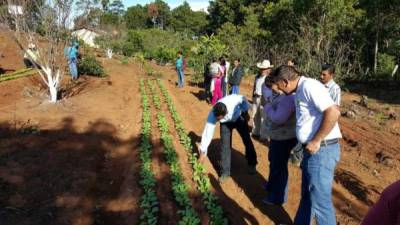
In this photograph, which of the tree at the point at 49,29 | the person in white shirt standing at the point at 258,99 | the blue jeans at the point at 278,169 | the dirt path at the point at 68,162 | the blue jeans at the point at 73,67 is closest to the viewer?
the blue jeans at the point at 278,169

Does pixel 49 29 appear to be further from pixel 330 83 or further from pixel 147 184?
pixel 330 83

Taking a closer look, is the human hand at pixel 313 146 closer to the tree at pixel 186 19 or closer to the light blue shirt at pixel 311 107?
the light blue shirt at pixel 311 107

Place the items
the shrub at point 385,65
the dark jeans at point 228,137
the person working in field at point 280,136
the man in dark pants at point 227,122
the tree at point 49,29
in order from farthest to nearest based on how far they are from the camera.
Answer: the shrub at point 385,65 < the tree at point 49,29 < the dark jeans at point 228,137 < the man in dark pants at point 227,122 < the person working in field at point 280,136

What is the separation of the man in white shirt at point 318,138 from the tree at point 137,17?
7540cm

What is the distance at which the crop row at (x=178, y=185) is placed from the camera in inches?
186

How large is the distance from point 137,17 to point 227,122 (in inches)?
3020

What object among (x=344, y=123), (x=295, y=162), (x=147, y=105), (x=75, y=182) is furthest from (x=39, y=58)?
(x=344, y=123)

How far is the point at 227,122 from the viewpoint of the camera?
5.61 m

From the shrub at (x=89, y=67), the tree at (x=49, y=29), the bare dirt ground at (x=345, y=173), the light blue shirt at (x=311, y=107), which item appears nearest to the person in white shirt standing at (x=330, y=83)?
the bare dirt ground at (x=345, y=173)

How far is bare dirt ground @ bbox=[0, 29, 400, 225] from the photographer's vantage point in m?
5.00

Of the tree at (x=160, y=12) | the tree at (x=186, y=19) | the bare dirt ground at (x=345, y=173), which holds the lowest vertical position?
the bare dirt ground at (x=345, y=173)

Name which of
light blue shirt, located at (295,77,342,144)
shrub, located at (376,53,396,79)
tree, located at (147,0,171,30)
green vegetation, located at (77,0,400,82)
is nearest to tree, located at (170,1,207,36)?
tree, located at (147,0,171,30)

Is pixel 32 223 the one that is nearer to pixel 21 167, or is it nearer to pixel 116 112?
pixel 21 167

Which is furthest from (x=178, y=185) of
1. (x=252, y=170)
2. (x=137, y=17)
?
(x=137, y=17)
